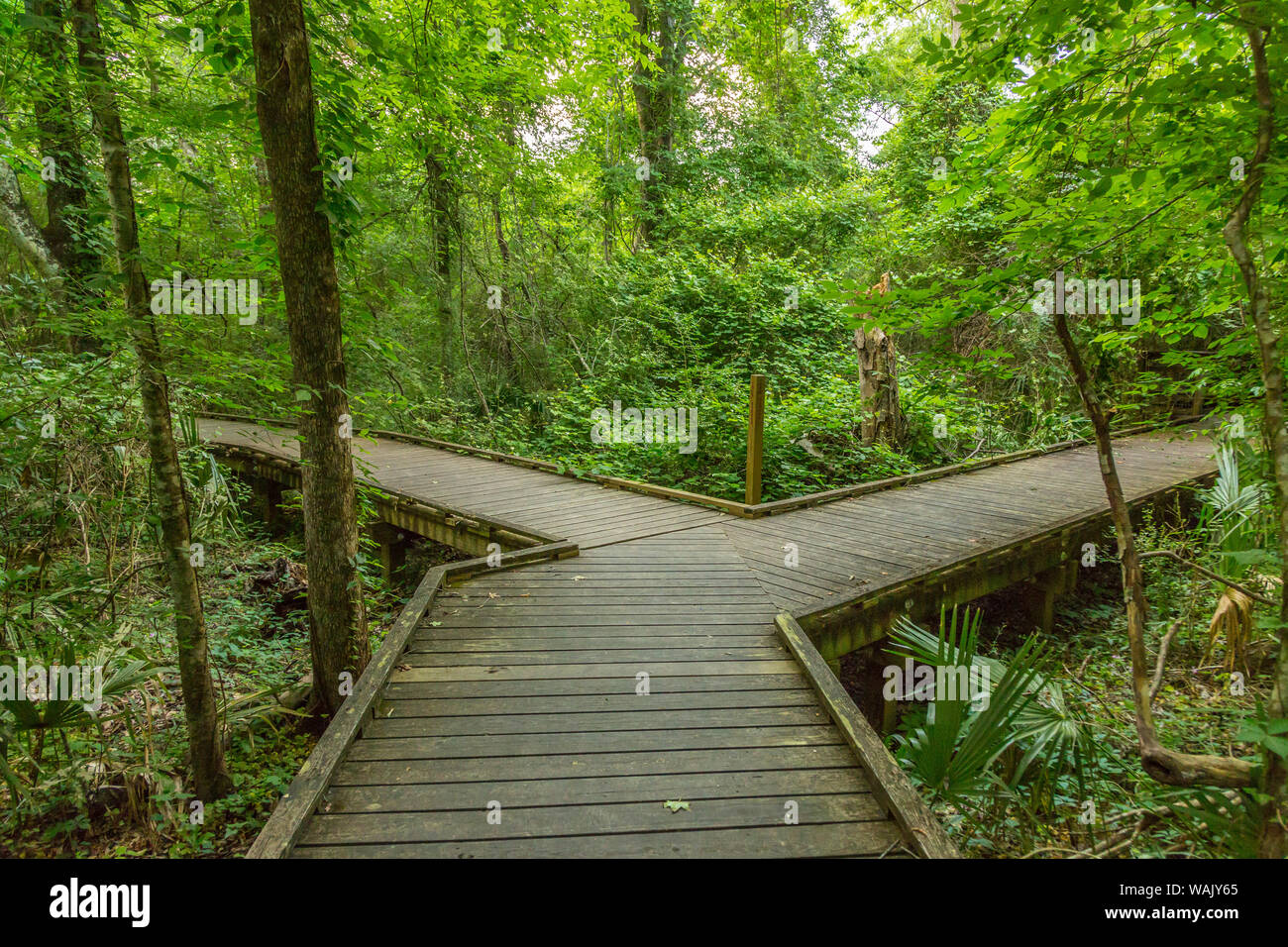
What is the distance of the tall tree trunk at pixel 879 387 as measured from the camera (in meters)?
9.55

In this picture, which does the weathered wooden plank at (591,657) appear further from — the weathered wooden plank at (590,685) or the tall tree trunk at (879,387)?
the tall tree trunk at (879,387)

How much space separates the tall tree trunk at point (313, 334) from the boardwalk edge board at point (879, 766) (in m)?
3.07

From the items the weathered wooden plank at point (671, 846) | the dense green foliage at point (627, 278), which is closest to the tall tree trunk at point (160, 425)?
the dense green foliage at point (627, 278)

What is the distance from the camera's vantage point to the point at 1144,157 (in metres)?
3.69

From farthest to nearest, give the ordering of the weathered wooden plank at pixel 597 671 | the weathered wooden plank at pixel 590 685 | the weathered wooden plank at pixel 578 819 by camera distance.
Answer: the weathered wooden plank at pixel 597 671
the weathered wooden plank at pixel 590 685
the weathered wooden plank at pixel 578 819

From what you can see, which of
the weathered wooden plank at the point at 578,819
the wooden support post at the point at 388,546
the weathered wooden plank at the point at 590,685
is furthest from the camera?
the wooden support post at the point at 388,546

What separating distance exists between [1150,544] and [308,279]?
8.73m

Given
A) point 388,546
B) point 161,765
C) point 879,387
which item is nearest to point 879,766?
point 161,765

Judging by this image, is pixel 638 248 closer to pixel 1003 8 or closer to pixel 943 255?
pixel 943 255

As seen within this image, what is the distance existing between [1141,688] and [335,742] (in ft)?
12.2

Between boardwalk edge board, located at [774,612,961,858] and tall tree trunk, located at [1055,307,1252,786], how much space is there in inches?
37.9

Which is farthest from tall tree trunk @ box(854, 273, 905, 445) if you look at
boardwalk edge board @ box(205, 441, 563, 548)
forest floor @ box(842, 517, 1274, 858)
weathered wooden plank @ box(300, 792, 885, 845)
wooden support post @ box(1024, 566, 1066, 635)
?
weathered wooden plank @ box(300, 792, 885, 845)

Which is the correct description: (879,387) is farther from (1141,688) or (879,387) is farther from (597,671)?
(597,671)

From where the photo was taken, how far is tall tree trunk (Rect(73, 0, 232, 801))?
343 cm
